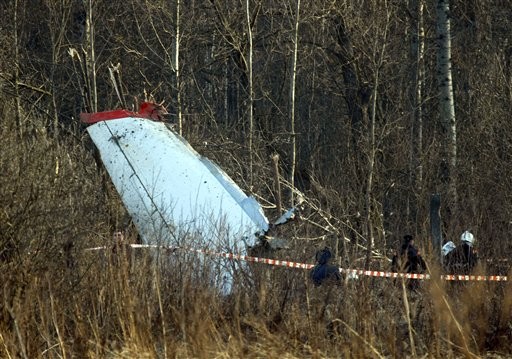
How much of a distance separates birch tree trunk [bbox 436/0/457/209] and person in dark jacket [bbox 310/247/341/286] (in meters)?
6.09

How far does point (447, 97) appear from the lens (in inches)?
731

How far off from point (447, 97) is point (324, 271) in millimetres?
7674

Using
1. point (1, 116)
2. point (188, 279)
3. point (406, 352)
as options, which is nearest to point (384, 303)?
point (406, 352)

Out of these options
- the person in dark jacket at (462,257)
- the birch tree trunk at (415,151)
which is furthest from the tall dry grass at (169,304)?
the birch tree trunk at (415,151)

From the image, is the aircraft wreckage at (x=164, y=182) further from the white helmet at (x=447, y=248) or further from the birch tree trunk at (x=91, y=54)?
the birch tree trunk at (x=91, y=54)

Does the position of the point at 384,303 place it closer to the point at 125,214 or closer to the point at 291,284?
the point at 291,284

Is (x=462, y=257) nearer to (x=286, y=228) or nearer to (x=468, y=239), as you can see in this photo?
(x=468, y=239)

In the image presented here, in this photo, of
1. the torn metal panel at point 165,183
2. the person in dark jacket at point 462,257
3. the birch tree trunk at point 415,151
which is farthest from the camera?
the birch tree trunk at point 415,151

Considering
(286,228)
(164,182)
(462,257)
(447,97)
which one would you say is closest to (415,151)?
(447,97)

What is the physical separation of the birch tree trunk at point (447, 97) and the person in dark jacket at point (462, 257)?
4.84 m

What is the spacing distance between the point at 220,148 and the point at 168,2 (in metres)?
5.19

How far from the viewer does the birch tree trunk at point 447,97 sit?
18.1 meters

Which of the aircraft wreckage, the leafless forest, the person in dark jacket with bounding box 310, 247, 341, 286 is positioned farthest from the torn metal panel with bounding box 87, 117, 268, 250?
the person in dark jacket with bounding box 310, 247, 341, 286

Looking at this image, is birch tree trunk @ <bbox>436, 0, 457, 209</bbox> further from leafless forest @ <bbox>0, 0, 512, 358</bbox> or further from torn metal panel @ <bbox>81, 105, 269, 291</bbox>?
torn metal panel @ <bbox>81, 105, 269, 291</bbox>
